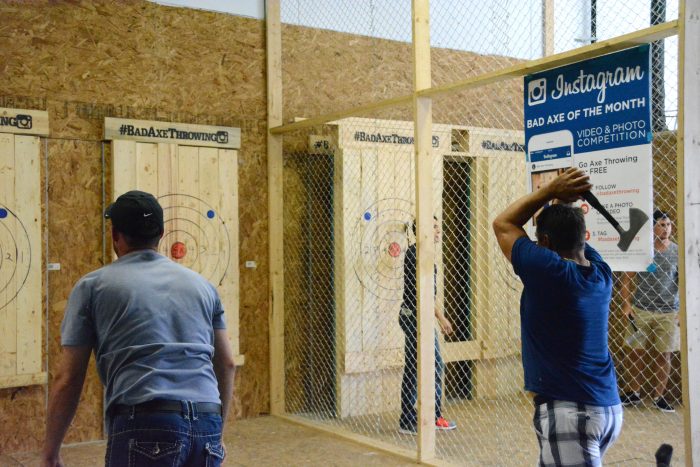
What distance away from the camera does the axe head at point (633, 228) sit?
13.8 feet

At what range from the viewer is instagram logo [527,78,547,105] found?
191 inches

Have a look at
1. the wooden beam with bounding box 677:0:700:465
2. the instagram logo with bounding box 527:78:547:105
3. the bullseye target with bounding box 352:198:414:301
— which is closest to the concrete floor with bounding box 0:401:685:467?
the bullseye target with bounding box 352:198:414:301

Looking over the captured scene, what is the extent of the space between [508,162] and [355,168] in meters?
1.91

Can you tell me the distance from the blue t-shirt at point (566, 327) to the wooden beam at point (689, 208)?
1288 mm

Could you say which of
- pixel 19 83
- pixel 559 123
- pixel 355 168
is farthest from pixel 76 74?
pixel 559 123

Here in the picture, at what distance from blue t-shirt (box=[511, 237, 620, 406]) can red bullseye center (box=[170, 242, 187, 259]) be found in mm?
4524

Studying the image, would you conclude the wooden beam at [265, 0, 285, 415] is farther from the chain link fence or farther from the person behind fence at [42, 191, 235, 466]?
the person behind fence at [42, 191, 235, 466]

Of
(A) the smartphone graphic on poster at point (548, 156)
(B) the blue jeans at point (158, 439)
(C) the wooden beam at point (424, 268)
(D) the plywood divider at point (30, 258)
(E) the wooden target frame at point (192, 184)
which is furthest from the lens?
(E) the wooden target frame at point (192, 184)

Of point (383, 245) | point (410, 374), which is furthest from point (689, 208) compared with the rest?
point (383, 245)

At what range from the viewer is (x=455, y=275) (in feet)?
28.2

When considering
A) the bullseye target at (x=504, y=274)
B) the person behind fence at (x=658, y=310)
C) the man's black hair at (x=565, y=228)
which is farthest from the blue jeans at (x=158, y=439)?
the bullseye target at (x=504, y=274)

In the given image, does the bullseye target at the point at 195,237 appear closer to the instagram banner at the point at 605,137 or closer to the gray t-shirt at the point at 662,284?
the instagram banner at the point at 605,137

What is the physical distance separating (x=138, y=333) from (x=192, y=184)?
15.0 feet

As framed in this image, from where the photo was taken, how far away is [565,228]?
113 inches
